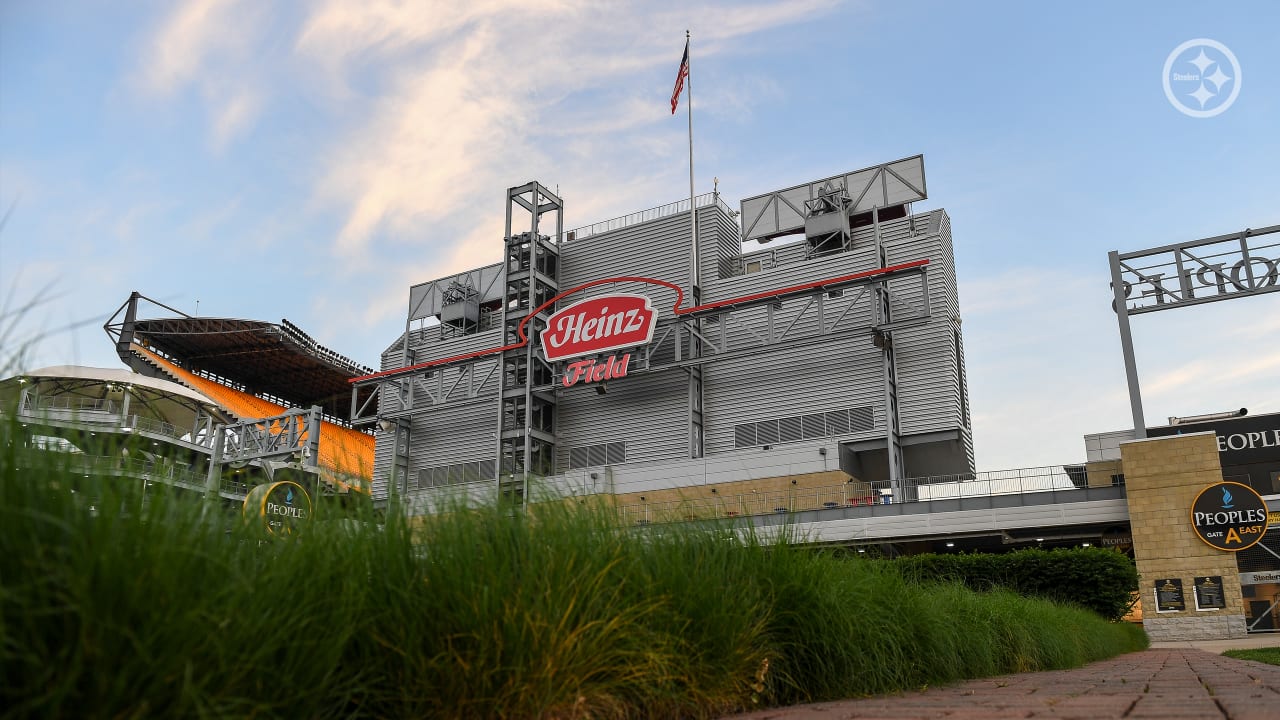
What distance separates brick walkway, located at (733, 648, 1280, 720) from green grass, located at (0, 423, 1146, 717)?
18.8 inches

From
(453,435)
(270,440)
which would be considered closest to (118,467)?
(270,440)

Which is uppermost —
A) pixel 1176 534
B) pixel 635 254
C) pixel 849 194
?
pixel 849 194

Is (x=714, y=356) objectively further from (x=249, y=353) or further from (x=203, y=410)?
(x=249, y=353)

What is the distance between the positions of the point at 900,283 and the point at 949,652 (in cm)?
2822

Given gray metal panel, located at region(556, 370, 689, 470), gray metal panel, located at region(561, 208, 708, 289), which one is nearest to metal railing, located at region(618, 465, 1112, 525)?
gray metal panel, located at region(556, 370, 689, 470)

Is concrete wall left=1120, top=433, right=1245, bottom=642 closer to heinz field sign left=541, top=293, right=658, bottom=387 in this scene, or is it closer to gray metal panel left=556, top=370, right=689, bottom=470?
gray metal panel left=556, top=370, right=689, bottom=470

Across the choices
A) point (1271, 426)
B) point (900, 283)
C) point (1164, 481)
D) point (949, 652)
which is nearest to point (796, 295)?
point (900, 283)

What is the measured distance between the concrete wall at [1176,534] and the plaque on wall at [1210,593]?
0.11m

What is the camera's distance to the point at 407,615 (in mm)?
3691

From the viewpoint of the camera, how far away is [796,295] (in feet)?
111

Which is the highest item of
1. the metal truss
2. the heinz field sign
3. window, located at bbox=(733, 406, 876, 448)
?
the heinz field sign

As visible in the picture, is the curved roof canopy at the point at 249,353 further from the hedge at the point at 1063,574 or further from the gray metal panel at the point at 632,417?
the hedge at the point at 1063,574

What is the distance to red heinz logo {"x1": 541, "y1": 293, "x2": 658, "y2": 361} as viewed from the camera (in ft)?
117

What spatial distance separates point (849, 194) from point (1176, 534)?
18.6 metres
